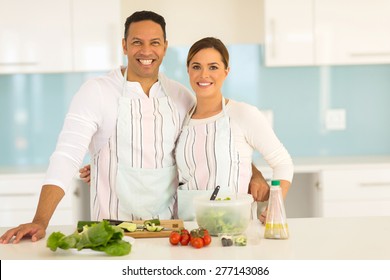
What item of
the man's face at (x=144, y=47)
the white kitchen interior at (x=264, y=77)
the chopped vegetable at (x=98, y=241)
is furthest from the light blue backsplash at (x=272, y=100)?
the chopped vegetable at (x=98, y=241)

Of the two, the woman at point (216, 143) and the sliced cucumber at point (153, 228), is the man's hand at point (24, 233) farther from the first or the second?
the woman at point (216, 143)

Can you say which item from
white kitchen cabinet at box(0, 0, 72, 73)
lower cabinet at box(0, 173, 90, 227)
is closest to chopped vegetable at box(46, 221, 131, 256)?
lower cabinet at box(0, 173, 90, 227)

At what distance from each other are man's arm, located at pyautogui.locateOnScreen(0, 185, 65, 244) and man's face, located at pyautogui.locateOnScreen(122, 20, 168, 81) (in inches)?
23.0

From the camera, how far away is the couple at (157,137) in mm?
2520

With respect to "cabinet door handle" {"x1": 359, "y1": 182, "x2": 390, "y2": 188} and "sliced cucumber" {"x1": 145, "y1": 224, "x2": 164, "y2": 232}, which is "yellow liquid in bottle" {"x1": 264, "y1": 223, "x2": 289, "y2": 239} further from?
"cabinet door handle" {"x1": 359, "y1": 182, "x2": 390, "y2": 188}

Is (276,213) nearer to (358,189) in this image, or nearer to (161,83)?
(161,83)

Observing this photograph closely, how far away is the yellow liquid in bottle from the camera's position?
206 cm

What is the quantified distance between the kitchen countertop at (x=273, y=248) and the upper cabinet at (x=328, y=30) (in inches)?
80.0

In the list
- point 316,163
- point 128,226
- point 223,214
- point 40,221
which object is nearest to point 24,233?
point 40,221

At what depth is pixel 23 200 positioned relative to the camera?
387 centimetres

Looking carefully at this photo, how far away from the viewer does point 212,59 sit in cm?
257
